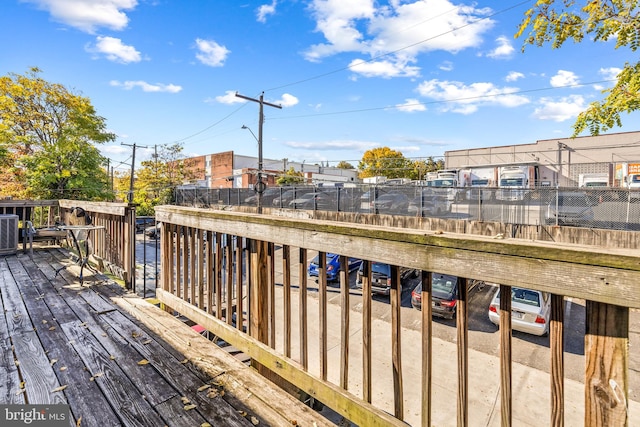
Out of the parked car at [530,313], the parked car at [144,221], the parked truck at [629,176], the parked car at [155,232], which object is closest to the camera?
the parked car at [155,232]

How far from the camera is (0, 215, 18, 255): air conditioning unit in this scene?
18.3ft

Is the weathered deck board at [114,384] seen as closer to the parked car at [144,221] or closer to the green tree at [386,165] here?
the parked car at [144,221]

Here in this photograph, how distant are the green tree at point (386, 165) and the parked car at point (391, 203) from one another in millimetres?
28646

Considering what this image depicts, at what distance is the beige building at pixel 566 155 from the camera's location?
904 inches

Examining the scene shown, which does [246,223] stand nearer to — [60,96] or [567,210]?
[567,210]

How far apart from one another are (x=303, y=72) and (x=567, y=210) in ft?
66.3

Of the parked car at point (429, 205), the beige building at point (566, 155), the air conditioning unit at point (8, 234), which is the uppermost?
the beige building at point (566, 155)

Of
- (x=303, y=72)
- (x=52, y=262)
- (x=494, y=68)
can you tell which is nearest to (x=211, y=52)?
(x=303, y=72)

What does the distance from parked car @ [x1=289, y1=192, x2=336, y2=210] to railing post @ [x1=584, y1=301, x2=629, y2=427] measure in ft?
46.8

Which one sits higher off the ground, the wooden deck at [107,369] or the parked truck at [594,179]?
the parked truck at [594,179]

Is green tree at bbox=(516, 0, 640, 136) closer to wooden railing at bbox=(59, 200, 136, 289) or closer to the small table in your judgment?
wooden railing at bbox=(59, 200, 136, 289)

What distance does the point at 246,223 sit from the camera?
1.95 meters

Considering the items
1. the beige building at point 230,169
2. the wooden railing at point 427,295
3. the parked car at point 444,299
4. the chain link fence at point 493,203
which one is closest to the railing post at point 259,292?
the wooden railing at point 427,295

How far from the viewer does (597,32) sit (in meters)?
5.70
